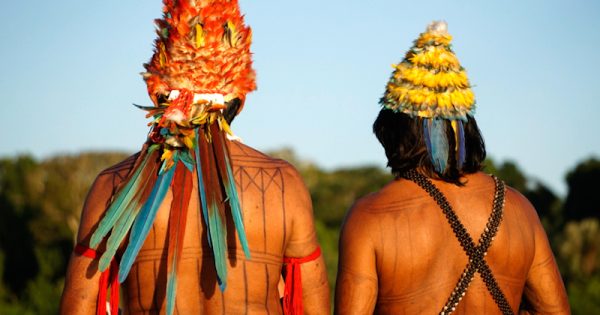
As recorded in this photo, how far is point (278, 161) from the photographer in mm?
4797

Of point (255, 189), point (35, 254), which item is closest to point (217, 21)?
point (255, 189)

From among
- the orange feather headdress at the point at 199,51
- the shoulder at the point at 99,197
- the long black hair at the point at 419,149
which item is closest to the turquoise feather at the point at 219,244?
the shoulder at the point at 99,197

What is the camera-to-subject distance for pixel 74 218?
36812mm

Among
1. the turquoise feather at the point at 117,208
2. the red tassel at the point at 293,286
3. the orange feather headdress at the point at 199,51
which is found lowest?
the red tassel at the point at 293,286

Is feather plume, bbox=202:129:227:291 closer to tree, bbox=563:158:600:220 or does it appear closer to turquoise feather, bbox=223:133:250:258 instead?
turquoise feather, bbox=223:133:250:258

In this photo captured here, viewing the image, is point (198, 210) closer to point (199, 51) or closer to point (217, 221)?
point (217, 221)

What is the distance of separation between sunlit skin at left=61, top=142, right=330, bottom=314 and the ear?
17 cm

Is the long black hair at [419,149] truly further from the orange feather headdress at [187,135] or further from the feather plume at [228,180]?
the feather plume at [228,180]

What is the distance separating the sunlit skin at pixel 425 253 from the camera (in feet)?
15.7

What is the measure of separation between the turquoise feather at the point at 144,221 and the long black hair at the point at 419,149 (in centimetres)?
118

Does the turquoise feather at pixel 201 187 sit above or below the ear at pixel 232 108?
below

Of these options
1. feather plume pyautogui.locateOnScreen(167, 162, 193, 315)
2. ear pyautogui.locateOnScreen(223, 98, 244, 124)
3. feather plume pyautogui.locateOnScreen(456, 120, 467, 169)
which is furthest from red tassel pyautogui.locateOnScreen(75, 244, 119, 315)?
feather plume pyautogui.locateOnScreen(456, 120, 467, 169)

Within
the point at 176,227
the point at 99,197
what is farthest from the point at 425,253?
the point at 99,197

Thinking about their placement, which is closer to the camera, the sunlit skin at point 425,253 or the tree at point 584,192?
the sunlit skin at point 425,253
